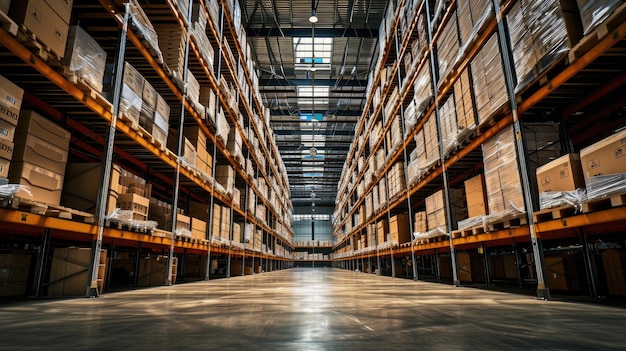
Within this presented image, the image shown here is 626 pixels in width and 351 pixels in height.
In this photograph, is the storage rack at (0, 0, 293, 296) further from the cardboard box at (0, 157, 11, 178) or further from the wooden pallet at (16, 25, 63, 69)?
the cardboard box at (0, 157, 11, 178)

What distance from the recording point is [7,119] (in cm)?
299

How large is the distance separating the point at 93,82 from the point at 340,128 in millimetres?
18534

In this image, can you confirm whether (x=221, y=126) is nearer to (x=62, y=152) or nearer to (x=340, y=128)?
(x=62, y=152)

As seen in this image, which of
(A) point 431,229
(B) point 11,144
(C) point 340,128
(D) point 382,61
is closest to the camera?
(B) point 11,144

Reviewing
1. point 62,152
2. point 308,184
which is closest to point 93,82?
point 62,152

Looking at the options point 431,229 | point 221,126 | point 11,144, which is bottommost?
point 431,229

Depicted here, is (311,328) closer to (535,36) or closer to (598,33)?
(598,33)

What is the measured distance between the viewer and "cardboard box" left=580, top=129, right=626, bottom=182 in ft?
9.45

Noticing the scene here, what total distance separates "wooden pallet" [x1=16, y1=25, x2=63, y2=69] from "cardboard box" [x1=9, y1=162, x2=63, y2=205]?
1.04 m

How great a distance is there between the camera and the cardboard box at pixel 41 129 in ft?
11.1

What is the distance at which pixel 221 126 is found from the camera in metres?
8.51

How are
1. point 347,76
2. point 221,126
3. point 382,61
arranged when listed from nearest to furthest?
point 221,126, point 382,61, point 347,76

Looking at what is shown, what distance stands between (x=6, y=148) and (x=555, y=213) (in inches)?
208

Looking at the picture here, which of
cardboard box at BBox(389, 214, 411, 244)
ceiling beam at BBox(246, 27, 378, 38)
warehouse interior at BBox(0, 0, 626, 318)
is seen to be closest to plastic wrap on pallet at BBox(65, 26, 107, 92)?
warehouse interior at BBox(0, 0, 626, 318)
